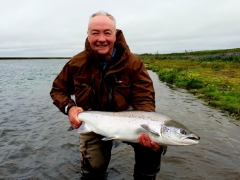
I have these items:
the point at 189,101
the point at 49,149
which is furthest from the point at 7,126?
the point at 189,101

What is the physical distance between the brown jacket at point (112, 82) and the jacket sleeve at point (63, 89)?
19mm

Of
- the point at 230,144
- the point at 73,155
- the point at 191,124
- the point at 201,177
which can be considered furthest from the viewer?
the point at 191,124

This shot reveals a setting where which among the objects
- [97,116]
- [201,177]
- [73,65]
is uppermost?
[73,65]

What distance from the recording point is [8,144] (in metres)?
8.05

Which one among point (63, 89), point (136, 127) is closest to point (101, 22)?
point (63, 89)

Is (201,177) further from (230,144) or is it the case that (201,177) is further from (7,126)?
(7,126)

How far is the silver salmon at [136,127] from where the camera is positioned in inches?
141

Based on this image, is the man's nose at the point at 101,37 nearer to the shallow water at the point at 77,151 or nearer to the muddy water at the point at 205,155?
the shallow water at the point at 77,151

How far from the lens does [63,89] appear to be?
472 centimetres

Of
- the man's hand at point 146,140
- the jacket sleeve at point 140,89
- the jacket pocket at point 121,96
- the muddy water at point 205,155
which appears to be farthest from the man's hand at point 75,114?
the muddy water at point 205,155

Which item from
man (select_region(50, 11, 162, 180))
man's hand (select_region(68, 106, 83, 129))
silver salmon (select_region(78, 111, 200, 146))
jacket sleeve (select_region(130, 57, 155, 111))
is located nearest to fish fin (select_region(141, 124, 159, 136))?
silver salmon (select_region(78, 111, 200, 146))

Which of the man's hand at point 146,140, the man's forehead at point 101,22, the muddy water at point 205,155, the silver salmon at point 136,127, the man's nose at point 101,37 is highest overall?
the man's forehead at point 101,22

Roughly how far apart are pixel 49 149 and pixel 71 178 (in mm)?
2011

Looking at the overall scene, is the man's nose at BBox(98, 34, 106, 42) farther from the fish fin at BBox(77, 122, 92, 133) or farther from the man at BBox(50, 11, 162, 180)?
the fish fin at BBox(77, 122, 92, 133)
